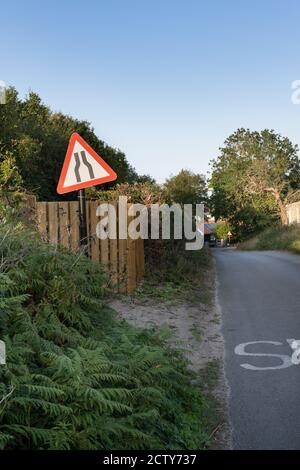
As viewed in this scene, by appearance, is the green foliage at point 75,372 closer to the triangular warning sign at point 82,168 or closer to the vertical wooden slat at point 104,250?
the triangular warning sign at point 82,168

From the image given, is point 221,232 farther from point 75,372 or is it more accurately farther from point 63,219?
point 75,372

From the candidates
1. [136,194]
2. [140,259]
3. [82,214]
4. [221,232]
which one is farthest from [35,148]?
[221,232]

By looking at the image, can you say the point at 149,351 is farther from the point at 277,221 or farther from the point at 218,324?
the point at 277,221

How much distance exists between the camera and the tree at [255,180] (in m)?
49.4

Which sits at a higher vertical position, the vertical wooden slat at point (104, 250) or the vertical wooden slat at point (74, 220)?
the vertical wooden slat at point (74, 220)

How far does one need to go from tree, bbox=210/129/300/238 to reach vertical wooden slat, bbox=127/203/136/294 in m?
38.7

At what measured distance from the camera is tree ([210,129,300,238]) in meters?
49.4

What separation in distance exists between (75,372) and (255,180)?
48.4 metres

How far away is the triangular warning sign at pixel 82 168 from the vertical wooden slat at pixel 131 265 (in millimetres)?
2251

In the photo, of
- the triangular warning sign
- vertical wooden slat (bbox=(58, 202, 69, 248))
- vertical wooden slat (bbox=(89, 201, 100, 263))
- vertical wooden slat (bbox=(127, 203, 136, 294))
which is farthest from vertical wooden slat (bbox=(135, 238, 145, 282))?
the triangular warning sign

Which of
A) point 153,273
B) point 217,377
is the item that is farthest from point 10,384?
point 153,273

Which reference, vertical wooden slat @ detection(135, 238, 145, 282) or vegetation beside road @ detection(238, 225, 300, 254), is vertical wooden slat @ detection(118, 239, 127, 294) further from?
vegetation beside road @ detection(238, 225, 300, 254)

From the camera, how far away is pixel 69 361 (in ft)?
11.9

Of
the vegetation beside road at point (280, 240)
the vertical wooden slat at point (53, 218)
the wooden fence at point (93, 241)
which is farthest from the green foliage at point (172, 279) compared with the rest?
the vegetation beside road at point (280, 240)
